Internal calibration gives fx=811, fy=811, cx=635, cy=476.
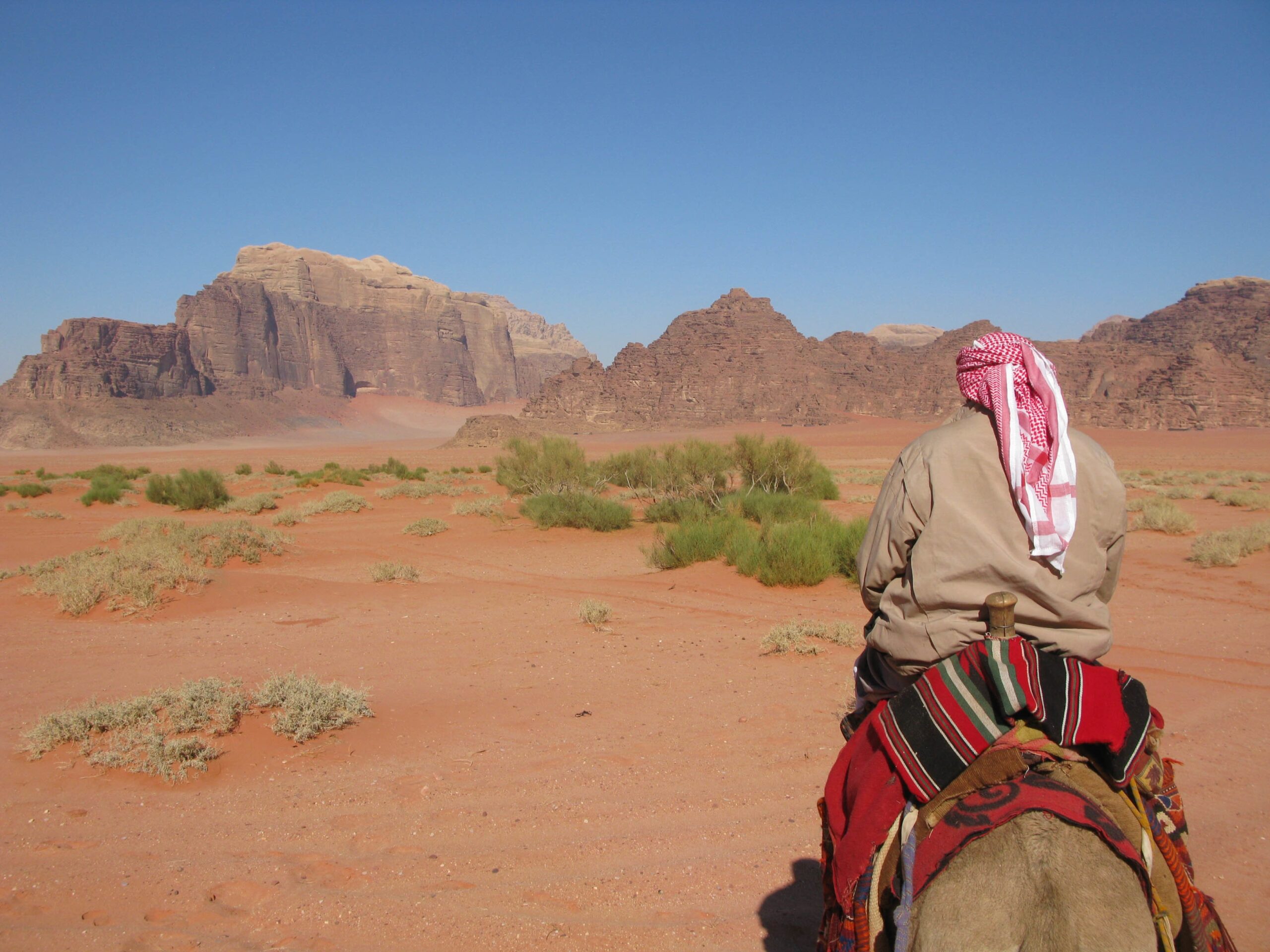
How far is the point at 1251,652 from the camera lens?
7.82 m

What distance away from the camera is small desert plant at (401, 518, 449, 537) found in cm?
1770

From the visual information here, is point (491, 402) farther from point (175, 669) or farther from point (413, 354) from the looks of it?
point (175, 669)

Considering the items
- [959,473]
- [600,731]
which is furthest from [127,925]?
[959,473]

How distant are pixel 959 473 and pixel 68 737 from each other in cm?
545

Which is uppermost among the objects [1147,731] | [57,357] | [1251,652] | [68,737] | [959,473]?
[57,357]

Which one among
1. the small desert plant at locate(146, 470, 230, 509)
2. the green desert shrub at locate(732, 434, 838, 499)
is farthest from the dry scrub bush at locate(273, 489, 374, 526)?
the green desert shrub at locate(732, 434, 838, 499)

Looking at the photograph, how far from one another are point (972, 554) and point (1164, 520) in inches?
663

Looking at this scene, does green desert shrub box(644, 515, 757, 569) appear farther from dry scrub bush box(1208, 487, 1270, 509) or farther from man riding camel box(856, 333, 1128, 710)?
dry scrub bush box(1208, 487, 1270, 509)

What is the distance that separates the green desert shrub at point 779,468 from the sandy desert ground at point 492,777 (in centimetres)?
1144

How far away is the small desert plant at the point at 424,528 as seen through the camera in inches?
697

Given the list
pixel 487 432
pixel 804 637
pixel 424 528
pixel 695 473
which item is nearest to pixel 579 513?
pixel 424 528

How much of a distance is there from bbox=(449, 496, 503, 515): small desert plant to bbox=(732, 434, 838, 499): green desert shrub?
655 cm

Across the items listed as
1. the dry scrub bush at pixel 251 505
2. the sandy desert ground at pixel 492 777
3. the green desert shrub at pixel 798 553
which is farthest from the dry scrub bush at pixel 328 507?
the green desert shrub at pixel 798 553

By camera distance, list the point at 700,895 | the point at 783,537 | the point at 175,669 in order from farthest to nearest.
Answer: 1. the point at 783,537
2. the point at 175,669
3. the point at 700,895
